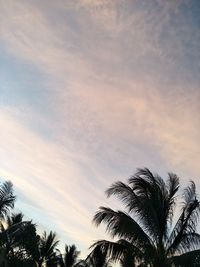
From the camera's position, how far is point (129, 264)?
66.2 feet

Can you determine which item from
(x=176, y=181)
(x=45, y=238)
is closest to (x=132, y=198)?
(x=176, y=181)

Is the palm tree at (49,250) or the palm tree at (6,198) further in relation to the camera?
the palm tree at (49,250)

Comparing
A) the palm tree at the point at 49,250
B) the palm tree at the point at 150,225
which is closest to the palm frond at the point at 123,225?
the palm tree at the point at 150,225

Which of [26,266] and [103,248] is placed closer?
[103,248]

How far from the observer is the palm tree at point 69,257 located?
151 ft

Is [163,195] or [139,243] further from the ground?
[163,195]

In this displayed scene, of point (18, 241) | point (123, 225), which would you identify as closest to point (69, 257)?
point (18, 241)

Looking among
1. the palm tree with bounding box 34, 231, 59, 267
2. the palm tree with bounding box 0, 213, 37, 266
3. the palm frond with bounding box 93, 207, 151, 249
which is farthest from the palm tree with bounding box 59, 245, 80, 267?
the palm frond with bounding box 93, 207, 151, 249

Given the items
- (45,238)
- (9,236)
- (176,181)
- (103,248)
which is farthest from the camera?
(45,238)

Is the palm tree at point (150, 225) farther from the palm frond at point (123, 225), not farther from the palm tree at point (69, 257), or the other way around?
the palm tree at point (69, 257)

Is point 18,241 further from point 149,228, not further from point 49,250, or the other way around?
point 49,250

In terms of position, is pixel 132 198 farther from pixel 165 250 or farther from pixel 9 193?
pixel 9 193

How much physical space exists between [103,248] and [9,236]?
24.3 feet

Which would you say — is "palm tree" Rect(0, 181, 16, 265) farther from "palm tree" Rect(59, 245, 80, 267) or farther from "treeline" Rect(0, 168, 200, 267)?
"palm tree" Rect(59, 245, 80, 267)
